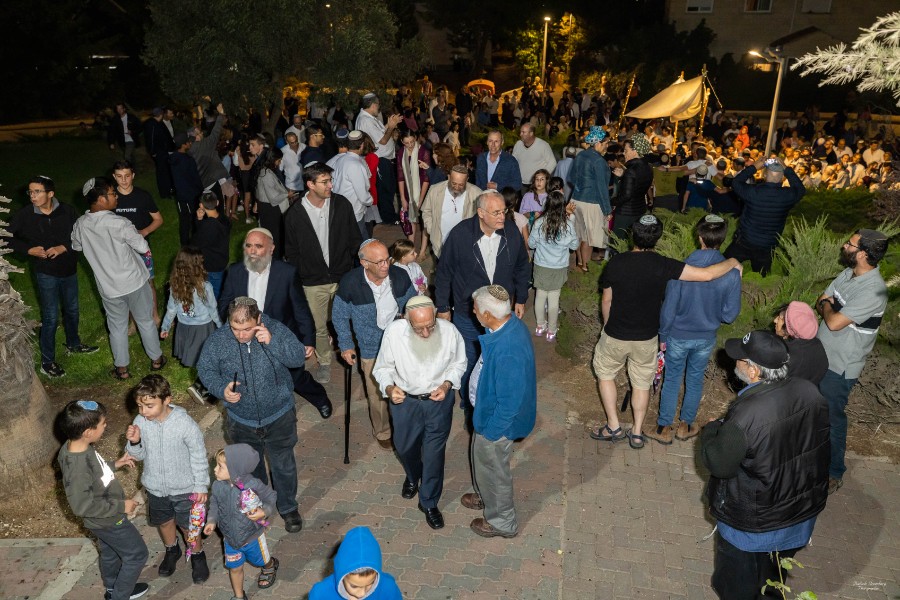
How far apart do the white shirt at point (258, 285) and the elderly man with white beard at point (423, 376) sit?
4.75ft

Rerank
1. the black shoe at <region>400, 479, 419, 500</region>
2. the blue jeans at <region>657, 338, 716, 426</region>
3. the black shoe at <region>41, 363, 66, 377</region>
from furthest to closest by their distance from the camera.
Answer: the black shoe at <region>41, 363, 66, 377</region> → the blue jeans at <region>657, 338, 716, 426</region> → the black shoe at <region>400, 479, 419, 500</region>

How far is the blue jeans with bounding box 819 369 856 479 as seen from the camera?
562 cm

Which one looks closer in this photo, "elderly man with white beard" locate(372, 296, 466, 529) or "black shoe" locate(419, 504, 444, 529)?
"elderly man with white beard" locate(372, 296, 466, 529)

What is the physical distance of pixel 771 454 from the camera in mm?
4074

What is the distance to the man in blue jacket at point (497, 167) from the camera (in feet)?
30.7

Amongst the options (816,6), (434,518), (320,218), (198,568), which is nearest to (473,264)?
(320,218)

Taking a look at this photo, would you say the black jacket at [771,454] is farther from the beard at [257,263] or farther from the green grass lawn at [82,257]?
the green grass lawn at [82,257]

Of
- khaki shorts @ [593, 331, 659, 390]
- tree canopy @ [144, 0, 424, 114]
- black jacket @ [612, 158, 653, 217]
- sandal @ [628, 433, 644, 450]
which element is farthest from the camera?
tree canopy @ [144, 0, 424, 114]

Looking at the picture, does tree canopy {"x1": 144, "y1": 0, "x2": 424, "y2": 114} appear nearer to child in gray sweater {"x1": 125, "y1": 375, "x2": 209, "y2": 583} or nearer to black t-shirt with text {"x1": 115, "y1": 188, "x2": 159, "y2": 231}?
black t-shirt with text {"x1": 115, "y1": 188, "x2": 159, "y2": 231}

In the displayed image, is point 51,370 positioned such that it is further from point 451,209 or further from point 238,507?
point 451,209

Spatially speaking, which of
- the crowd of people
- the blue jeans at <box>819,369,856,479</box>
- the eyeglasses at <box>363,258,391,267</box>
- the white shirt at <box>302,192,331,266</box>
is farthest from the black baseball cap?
the white shirt at <box>302,192,331,266</box>

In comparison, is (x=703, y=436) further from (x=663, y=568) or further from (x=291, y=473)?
(x=291, y=473)

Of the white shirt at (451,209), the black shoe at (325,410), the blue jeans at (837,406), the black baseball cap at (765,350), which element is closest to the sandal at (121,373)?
the black shoe at (325,410)

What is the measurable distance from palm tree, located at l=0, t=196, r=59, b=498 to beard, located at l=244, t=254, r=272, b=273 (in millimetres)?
1841
